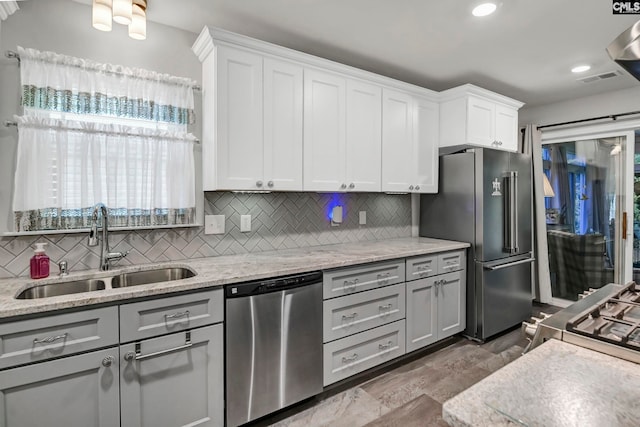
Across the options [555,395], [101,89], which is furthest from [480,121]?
[101,89]

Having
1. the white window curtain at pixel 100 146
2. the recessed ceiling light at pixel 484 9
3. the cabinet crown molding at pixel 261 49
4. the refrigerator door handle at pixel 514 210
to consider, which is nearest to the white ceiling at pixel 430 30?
the recessed ceiling light at pixel 484 9

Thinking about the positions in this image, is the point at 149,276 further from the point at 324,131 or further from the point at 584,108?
the point at 584,108

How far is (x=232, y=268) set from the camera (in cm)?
205

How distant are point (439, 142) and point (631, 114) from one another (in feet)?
6.61

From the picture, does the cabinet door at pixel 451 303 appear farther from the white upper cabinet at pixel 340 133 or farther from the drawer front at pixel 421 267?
the white upper cabinet at pixel 340 133

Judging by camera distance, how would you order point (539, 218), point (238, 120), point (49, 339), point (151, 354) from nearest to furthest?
point (49, 339) < point (151, 354) < point (238, 120) < point (539, 218)

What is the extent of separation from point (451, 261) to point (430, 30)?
1.89 meters

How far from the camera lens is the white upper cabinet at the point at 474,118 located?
3.22 m

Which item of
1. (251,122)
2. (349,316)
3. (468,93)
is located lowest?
(349,316)

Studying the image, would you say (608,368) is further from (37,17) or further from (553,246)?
(553,246)

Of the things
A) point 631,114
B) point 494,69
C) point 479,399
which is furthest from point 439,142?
point 479,399

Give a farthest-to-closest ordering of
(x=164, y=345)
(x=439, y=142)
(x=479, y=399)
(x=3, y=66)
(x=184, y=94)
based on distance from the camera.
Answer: (x=439, y=142), (x=184, y=94), (x=3, y=66), (x=164, y=345), (x=479, y=399)

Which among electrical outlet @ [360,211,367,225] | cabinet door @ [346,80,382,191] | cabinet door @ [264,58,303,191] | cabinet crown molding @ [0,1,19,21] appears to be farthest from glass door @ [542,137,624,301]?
cabinet crown molding @ [0,1,19,21]

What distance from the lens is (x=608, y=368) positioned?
88cm
